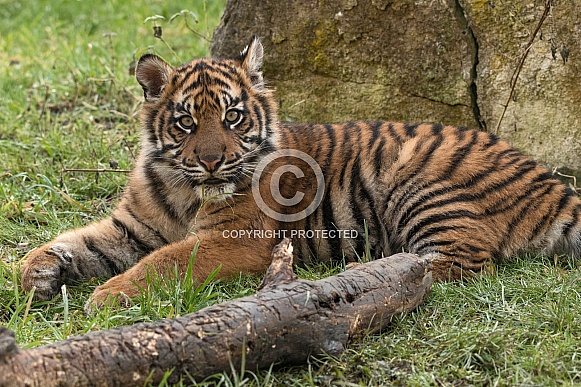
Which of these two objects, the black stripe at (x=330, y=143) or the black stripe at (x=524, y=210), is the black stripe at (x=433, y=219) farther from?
the black stripe at (x=330, y=143)

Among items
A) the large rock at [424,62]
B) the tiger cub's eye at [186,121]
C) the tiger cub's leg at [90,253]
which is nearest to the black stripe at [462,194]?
the large rock at [424,62]

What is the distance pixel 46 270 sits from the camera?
4969 mm

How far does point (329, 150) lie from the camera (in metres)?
5.69

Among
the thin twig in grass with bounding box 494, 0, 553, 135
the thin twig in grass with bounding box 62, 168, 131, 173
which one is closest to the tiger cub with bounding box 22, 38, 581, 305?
Result: the thin twig in grass with bounding box 494, 0, 553, 135

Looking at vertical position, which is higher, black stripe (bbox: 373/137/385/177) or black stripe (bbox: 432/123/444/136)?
black stripe (bbox: 432/123/444/136)

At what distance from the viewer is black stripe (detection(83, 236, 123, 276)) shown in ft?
17.6

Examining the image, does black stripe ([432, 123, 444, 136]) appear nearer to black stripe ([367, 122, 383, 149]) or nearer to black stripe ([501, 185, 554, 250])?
black stripe ([367, 122, 383, 149])

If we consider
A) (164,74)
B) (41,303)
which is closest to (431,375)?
(41,303)

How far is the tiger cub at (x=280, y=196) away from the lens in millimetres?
5113

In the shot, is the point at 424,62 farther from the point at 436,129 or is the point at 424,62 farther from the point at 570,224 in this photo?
the point at 570,224

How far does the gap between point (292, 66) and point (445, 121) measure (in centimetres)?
141

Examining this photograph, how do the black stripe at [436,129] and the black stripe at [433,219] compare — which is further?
the black stripe at [436,129]

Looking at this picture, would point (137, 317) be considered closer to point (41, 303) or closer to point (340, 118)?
point (41, 303)

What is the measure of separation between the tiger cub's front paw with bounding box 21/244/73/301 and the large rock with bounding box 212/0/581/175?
8.93ft
